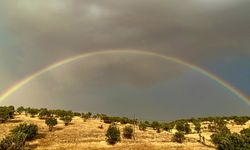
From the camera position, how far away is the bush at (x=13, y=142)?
96000 mm

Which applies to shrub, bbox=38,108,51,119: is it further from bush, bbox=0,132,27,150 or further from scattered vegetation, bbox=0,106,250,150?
bush, bbox=0,132,27,150

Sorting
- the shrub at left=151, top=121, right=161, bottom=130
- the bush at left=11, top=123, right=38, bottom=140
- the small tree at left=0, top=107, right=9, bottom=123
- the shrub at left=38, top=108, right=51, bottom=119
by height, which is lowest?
the bush at left=11, top=123, right=38, bottom=140

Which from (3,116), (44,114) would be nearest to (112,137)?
(3,116)

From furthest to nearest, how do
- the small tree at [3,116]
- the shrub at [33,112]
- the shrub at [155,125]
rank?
the shrub at [33,112] < the shrub at [155,125] < the small tree at [3,116]

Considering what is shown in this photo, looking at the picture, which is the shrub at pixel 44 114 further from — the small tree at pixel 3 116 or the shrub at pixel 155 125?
the shrub at pixel 155 125

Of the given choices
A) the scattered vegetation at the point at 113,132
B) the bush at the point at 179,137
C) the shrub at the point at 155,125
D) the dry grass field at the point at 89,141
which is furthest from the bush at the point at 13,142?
the shrub at the point at 155,125

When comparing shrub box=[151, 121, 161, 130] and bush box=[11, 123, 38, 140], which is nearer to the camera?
bush box=[11, 123, 38, 140]

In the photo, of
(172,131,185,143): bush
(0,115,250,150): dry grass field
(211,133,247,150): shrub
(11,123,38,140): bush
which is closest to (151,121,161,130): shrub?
(0,115,250,150): dry grass field

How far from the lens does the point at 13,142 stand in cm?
10144

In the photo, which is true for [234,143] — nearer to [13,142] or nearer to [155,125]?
[13,142]

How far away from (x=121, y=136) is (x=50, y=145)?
31.2 metres

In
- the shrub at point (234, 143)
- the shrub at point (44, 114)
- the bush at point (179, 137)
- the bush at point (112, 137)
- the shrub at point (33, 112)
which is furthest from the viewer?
the shrub at point (33, 112)

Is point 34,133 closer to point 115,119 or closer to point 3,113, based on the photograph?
point 3,113

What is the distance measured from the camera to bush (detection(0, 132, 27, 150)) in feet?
315
